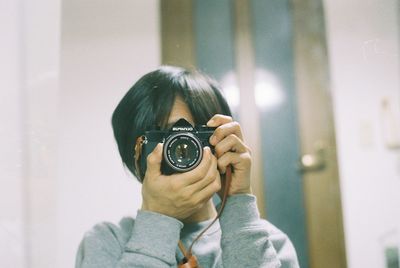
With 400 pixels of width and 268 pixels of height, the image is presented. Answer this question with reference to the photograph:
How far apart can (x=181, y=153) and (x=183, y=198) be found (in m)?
0.06

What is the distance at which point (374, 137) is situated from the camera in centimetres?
66

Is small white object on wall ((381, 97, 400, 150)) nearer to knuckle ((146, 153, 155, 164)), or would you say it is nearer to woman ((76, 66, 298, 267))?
woman ((76, 66, 298, 267))

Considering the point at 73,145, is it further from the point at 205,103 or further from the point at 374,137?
the point at 374,137

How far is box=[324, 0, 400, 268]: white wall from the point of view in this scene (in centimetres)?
61

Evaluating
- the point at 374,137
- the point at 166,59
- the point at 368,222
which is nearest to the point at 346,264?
the point at 368,222

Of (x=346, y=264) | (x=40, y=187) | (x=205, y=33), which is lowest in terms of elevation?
(x=346, y=264)

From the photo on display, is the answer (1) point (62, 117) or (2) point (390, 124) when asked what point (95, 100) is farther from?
(2) point (390, 124)

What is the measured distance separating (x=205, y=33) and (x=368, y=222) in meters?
0.45

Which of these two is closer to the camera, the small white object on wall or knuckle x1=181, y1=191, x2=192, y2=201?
knuckle x1=181, y1=191, x2=192, y2=201

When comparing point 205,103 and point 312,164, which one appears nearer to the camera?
point 205,103

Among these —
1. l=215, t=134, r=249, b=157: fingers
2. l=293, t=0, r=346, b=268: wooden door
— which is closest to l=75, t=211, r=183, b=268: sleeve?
l=215, t=134, r=249, b=157: fingers

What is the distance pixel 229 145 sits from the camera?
1.50 ft

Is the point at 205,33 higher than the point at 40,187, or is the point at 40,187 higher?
the point at 205,33

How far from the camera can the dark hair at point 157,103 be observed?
508mm
